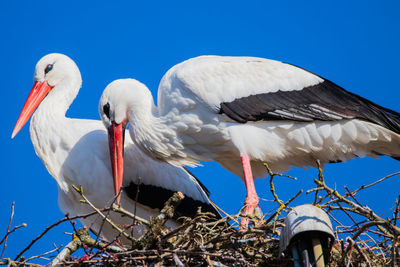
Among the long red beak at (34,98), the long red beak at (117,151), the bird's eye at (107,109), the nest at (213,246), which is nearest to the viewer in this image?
the nest at (213,246)

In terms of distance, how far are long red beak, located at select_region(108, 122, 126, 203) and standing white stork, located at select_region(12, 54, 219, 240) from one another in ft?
0.30

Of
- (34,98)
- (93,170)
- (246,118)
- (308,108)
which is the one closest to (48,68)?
(34,98)

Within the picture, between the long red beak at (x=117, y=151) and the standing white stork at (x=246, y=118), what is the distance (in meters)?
0.09

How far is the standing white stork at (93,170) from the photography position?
19.9ft

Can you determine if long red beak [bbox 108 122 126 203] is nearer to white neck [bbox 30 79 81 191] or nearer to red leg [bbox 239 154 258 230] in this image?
white neck [bbox 30 79 81 191]

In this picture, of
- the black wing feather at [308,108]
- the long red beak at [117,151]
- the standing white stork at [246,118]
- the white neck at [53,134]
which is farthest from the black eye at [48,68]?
the black wing feather at [308,108]

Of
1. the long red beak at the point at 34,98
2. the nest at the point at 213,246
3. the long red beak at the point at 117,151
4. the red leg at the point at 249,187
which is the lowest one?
the nest at the point at 213,246

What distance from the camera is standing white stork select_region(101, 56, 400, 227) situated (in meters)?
5.73

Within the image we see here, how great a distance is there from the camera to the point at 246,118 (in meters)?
5.75

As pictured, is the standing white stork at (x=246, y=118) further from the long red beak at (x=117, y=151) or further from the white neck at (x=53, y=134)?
the white neck at (x=53, y=134)

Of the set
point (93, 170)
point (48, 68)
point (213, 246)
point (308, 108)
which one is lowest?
point (213, 246)

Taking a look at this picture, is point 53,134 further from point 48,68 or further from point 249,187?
point 249,187

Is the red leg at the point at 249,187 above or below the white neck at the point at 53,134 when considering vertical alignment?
below

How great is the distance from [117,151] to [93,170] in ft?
0.93
